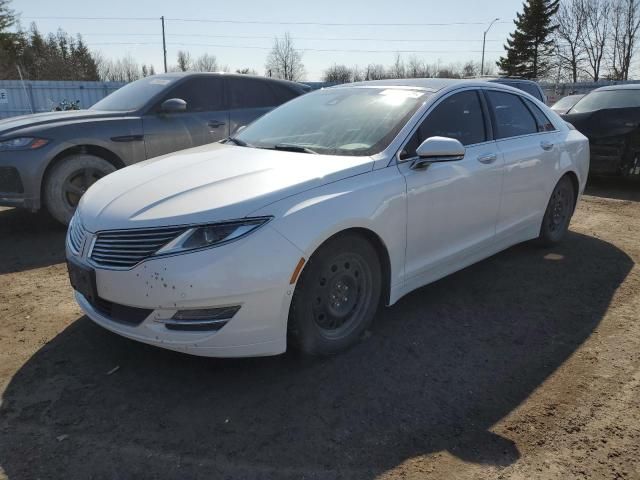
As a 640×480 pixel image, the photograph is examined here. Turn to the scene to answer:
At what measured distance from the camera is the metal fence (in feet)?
64.1

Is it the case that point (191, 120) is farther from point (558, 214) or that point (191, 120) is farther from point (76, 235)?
point (558, 214)

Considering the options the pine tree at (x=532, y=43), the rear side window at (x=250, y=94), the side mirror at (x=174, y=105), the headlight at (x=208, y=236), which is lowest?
the headlight at (x=208, y=236)

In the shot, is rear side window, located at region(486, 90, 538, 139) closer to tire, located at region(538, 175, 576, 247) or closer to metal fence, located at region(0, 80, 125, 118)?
tire, located at region(538, 175, 576, 247)

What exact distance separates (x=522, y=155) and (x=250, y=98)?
402cm

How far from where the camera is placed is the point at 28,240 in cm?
550

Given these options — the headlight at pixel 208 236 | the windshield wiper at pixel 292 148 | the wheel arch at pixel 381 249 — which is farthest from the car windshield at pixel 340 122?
the headlight at pixel 208 236

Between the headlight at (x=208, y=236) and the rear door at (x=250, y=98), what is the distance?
4525 mm

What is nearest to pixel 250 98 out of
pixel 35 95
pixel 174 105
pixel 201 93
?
pixel 201 93

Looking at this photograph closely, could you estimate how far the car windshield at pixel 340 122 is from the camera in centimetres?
344

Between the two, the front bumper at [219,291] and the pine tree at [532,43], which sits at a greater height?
the pine tree at [532,43]

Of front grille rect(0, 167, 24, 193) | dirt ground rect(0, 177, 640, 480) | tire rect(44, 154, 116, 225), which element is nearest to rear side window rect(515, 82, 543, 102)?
dirt ground rect(0, 177, 640, 480)

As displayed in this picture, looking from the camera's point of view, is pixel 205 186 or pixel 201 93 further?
pixel 201 93

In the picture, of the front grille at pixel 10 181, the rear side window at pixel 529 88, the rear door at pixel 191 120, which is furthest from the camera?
the rear side window at pixel 529 88

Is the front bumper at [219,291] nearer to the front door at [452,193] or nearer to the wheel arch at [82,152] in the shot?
the front door at [452,193]
